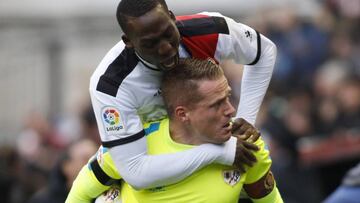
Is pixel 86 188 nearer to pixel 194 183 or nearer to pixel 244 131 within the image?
pixel 194 183

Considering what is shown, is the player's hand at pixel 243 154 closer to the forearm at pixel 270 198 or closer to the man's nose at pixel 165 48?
the forearm at pixel 270 198

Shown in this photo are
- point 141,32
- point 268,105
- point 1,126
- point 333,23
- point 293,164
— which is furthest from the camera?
point 1,126

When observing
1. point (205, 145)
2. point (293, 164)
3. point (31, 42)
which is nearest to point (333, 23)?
point (293, 164)

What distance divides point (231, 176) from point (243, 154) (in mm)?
141

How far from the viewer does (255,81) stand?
24.2 feet

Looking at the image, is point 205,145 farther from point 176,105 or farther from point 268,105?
point 268,105

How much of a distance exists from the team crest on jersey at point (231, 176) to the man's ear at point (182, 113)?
1.26ft

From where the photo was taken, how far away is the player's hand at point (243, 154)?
274 inches

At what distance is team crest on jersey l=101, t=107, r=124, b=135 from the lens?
6781mm

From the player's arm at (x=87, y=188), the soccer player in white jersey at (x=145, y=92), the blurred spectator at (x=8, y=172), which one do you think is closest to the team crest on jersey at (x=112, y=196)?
the player's arm at (x=87, y=188)

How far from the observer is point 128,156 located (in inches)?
269

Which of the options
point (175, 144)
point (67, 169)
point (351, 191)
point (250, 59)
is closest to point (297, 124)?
point (67, 169)

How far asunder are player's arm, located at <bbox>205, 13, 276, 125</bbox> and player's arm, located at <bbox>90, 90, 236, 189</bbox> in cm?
55

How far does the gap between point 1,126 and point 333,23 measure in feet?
21.6
